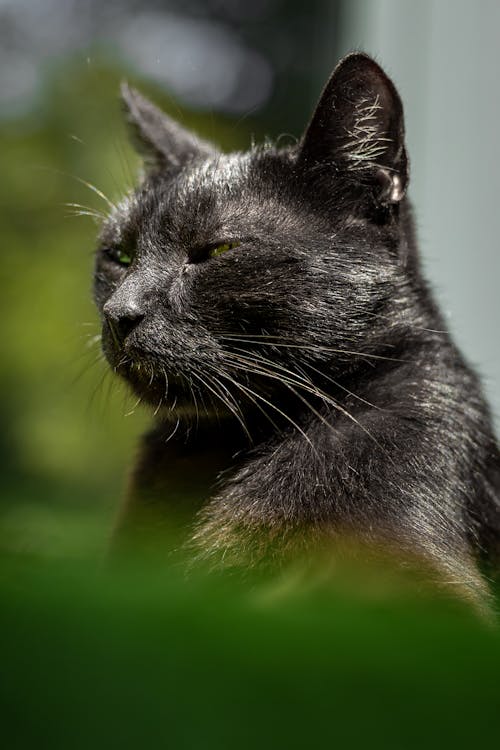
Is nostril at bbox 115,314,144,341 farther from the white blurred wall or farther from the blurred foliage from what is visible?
Result: the white blurred wall

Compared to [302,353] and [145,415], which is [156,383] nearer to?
[302,353]

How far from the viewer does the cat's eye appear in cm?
152

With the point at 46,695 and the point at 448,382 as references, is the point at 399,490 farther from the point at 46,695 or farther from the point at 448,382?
the point at 46,695

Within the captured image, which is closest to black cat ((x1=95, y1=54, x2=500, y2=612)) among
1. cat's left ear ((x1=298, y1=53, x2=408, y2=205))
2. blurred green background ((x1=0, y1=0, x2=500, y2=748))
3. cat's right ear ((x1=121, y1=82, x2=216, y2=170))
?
cat's left ear ((x1=298, y1=53, x2=408, y2=205))

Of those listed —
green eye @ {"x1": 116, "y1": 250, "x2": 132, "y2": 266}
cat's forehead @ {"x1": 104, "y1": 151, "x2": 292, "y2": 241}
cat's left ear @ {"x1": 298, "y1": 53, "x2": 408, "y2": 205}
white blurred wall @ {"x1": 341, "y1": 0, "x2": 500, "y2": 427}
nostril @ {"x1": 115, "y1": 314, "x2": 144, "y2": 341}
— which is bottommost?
nostril @ {"x1": 115, "y1": 314, "x2": 144, "y2": 341}

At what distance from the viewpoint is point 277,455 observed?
4.17 feet

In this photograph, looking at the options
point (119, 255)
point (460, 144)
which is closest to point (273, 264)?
point (119, 255)

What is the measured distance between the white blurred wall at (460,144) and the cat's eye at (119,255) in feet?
4.58

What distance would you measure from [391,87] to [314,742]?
3.83 feet

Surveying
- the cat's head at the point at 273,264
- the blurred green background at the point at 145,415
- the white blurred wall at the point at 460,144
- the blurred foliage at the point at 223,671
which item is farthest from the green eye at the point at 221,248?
the white blurred wall at the point at 460,144

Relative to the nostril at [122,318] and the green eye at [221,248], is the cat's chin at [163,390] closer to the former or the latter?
the nostril at [122,318]

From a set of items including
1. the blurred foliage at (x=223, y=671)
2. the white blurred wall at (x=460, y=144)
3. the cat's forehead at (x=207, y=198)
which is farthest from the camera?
the white blurred wall at (x=460, y=144)

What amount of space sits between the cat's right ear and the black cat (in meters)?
0.30

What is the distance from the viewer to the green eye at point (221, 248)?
1.36 meters
